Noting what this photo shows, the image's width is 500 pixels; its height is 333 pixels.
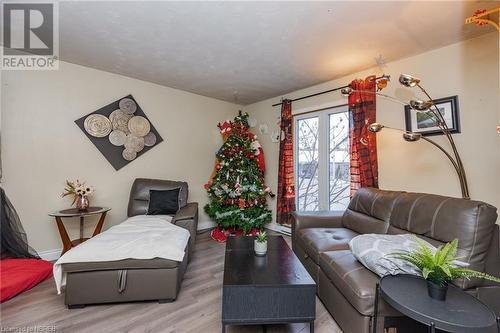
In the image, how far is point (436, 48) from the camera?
2.33 m

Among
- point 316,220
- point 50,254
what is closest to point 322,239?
point 316,220

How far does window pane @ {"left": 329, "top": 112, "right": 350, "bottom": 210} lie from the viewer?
10.6ft

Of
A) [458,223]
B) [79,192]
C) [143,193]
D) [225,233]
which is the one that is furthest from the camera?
[225,233]

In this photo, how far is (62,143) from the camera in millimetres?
2811

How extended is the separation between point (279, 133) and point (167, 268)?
286cm

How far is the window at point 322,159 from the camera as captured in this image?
3.29 meters

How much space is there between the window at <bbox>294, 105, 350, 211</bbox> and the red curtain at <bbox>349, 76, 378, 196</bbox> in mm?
232

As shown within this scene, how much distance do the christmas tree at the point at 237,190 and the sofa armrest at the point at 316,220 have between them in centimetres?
109

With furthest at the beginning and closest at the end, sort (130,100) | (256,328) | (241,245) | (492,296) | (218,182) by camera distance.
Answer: (218,182) < (130,100) < (241,245) < (256,328) < (492,296)

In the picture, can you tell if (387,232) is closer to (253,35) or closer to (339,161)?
(339,161)

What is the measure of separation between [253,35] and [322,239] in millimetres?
2081

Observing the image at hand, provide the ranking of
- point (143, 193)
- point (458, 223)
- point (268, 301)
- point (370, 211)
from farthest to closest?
point (143, 193) < point (370, 211) < point (458, 223) < point (268, 301)

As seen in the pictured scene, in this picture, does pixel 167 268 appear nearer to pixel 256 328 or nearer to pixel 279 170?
pixel 256 328

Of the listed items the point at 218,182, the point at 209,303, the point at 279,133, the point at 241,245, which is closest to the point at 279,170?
the point at 279,133
